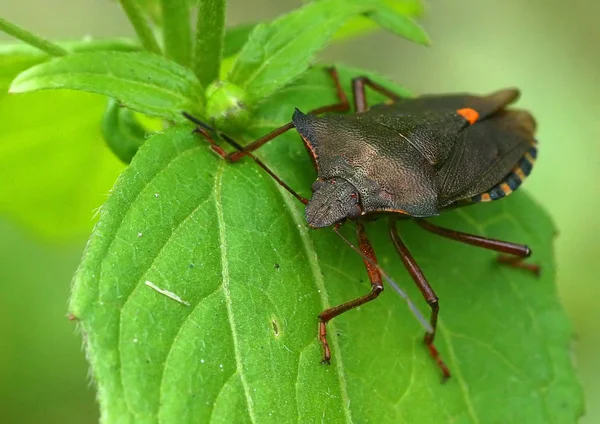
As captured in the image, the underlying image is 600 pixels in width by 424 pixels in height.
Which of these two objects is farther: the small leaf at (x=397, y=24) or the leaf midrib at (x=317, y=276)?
the small leaf at (x=397, y=24)

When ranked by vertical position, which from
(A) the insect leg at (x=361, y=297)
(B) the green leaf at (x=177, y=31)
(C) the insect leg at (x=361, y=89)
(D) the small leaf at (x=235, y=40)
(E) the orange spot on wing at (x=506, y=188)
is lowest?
(A) the insect leg at (x=361, y=297)

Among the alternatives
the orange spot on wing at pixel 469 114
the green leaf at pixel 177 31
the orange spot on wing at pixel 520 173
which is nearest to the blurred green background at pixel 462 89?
the green leaf at pixel 177 31

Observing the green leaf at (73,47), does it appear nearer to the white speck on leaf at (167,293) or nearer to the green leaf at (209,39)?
the green leaf at (209,39)

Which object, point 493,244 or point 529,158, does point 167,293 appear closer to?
point 493,244

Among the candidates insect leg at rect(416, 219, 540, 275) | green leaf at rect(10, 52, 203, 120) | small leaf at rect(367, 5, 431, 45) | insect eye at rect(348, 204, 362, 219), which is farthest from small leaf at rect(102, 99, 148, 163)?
insect leg at rect(416, 219, 540, 275)

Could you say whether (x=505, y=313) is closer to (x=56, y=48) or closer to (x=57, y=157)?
(x=56, y=48)

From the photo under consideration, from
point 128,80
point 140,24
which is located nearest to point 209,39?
point 140,24

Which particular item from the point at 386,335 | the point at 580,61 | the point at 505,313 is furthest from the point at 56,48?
the point at 580,61
